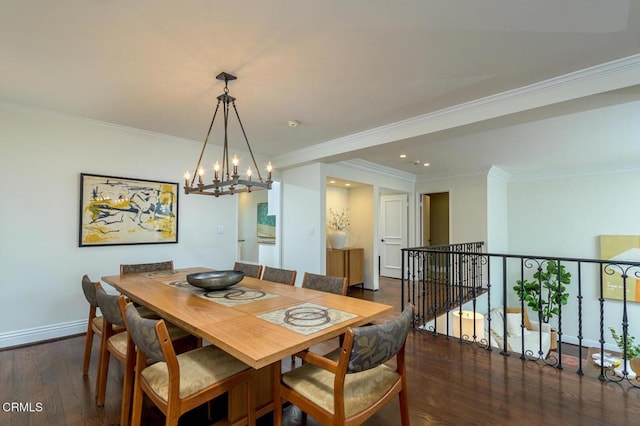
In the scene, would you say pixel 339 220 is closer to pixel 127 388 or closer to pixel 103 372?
pixel 103 372

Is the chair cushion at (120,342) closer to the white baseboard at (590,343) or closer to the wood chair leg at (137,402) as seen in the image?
the wood chair leg at (137,402)

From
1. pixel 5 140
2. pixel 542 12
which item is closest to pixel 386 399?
pixel 542 12

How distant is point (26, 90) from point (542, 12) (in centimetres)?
402

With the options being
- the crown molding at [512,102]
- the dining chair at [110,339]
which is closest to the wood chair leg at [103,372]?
the dining chair at [110,339]

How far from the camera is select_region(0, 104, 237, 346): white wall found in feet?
9.98

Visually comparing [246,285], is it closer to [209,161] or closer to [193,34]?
[193,34]

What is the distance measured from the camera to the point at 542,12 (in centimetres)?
173

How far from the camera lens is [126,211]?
368cm

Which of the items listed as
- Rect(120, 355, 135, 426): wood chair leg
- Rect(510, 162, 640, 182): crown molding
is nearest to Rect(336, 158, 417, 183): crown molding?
Rect(510, 162, 640, 182): crown molding

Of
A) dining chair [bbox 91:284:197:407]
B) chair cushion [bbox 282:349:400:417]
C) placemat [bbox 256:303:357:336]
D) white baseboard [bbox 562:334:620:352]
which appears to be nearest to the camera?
chair cushion [bbox 282:349:400:417]

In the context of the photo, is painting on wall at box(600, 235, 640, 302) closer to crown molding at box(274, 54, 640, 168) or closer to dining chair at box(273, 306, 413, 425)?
crown molding at box(274, 54, 640, 168)

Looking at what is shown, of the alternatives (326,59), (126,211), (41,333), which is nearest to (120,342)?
(41,333)

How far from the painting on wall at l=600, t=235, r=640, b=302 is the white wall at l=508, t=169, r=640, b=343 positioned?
12 cm

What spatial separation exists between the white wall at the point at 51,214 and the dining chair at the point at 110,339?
1.66 meters
